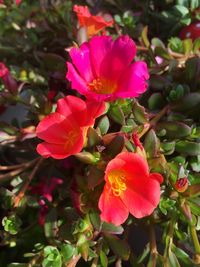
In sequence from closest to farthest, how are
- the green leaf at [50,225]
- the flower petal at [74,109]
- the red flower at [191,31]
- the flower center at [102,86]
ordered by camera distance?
the flower petal at [74,109] < the flower center at [102,86] < the green leaf at [50,225] < the red flower at [191,31]

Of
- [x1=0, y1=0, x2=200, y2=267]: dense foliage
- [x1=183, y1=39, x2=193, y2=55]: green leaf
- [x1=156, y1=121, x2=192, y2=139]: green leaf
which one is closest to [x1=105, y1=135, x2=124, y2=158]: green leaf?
[x1=0, y1=0, x2=200, y2=267]: dense foliage

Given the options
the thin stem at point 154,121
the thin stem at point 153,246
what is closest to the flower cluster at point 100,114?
the thin stem at point 154,121

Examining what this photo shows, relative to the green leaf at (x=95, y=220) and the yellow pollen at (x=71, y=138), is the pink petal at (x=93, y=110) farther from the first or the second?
the green leaf at (x=95, y=220)

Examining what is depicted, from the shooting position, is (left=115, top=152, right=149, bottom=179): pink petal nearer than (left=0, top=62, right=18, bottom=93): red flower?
Yes

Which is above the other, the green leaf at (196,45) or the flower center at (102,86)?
the flower center at (102,86)

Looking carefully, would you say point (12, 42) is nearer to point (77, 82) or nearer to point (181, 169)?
point (77, 82)

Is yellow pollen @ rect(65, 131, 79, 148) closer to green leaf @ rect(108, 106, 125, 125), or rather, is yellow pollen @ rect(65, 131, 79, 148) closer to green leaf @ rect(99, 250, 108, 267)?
green leaf @ rect(108, 106, 125, 125)
